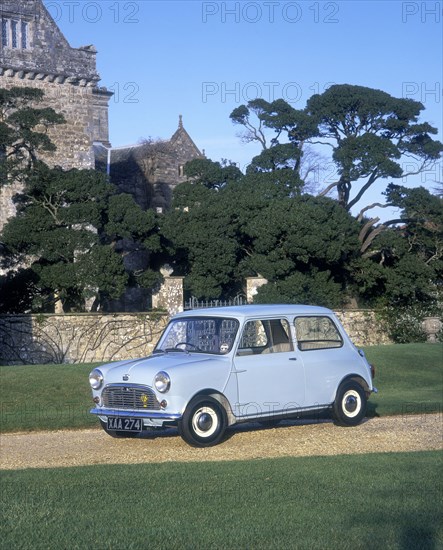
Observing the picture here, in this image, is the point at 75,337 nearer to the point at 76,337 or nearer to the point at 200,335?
the point at 76,337

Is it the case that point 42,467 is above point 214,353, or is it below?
below

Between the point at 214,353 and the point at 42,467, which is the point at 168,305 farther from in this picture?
the point at 42,467

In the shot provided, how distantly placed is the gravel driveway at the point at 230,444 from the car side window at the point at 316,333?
4.02ft

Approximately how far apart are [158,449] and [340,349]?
140 inches

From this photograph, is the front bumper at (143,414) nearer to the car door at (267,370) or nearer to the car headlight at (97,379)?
the car headlight at (97,379)

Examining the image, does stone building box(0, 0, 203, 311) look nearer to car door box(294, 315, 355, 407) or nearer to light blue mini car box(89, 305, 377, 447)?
car door box(294, 315, 355, 407)

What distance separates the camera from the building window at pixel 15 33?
3612cm

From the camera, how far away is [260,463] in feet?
33.1

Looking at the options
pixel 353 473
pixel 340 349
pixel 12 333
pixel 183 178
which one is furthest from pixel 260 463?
pixel 183 178

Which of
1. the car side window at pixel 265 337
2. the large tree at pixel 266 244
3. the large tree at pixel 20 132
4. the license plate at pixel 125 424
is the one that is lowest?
the license plate at pixel 125 424

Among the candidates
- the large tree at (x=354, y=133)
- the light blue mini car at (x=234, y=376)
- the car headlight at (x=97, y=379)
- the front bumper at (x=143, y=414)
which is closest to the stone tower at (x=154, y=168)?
the large tree at (x=354, y=133)

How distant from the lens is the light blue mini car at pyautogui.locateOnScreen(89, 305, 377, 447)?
1181cm

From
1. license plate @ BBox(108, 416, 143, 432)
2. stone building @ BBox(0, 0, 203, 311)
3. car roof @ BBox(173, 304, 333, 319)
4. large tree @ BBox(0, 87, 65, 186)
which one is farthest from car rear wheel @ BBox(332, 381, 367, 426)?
stone building @ BBox(0, 0, 203, 311)

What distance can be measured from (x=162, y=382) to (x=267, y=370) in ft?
5.63
